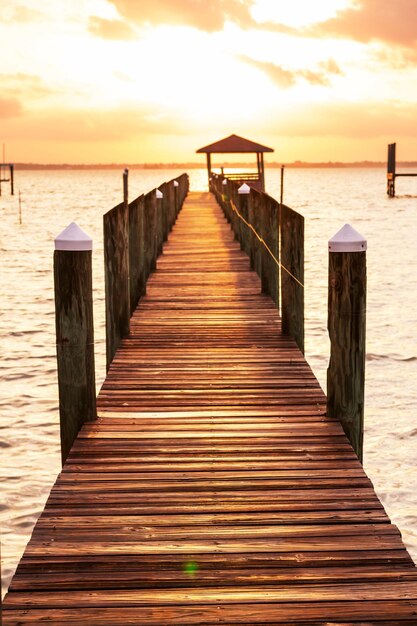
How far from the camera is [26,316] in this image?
19.7 m

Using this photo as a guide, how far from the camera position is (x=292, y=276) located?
8508 millimetres

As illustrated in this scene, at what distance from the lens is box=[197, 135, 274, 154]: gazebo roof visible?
51125mm

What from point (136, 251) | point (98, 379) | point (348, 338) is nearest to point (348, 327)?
point (348, 338)

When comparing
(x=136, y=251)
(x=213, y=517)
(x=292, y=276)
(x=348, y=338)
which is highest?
(x=136, y=251)

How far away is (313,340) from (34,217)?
49182 mm

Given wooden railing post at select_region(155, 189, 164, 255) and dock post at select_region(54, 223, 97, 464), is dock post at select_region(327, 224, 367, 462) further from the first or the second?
wooden railing post at select_region(155, 189, 164, 255)

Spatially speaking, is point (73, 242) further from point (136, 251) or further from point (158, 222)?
point (158, 222)

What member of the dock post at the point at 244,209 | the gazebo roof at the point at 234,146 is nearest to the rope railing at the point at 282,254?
the dock post at the point at 244,209

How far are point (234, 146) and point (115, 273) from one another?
4442 centimetres

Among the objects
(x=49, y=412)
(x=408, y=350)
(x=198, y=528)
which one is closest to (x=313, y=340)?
(x=408, y=350)

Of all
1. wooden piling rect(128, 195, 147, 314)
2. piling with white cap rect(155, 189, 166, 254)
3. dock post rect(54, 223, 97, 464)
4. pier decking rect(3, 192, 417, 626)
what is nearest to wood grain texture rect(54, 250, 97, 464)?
dock post rect(54, 223, 97, 464)

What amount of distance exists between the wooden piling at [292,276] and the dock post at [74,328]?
2.93m

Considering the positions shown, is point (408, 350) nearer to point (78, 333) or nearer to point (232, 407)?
point (232, 407)

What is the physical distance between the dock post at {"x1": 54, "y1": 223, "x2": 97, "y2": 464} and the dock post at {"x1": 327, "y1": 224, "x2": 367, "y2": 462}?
165 cm
